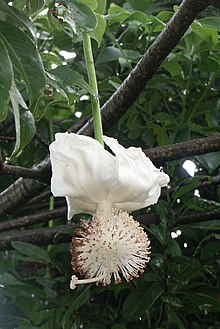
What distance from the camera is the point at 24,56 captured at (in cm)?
57

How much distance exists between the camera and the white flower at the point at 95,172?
0.54m

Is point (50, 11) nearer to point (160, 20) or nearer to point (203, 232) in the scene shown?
point (160, 20)

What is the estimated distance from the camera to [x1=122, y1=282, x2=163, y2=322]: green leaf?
2.79ft

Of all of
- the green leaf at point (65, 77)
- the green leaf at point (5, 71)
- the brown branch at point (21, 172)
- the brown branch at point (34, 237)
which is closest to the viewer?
the green leaf at point (5, 71)

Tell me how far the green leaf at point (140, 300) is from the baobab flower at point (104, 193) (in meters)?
0.27

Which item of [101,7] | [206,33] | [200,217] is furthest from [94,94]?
[200,217]

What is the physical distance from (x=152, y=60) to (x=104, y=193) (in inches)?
8.0

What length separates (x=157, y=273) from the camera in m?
0.89

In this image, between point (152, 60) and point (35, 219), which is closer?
point (152, 60)

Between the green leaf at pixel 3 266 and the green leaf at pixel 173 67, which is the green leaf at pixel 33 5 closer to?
the green leaf at pixel 173 67

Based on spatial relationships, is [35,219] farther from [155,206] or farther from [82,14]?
[82,14]

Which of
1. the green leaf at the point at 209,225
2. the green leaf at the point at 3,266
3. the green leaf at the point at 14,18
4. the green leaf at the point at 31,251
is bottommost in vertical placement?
the green leaf at the point at 3,266

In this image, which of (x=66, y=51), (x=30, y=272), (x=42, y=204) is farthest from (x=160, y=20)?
(x=30, y=272)

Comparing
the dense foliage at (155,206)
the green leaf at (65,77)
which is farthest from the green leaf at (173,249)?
the green leaf at (65,77)
